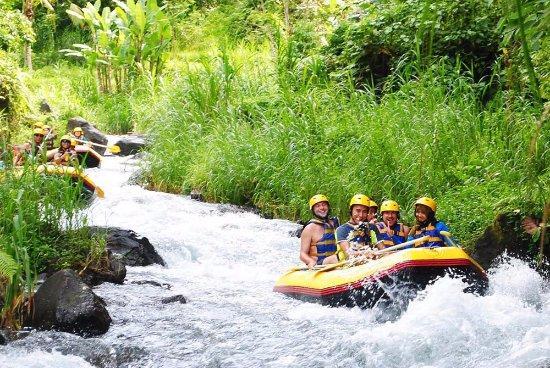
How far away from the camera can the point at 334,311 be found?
6.03 meters

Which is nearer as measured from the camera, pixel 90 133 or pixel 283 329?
pixel 283 329

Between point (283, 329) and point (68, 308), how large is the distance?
1526 mm

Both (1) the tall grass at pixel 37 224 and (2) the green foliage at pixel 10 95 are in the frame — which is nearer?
(1) the tall grass at pixel 37 224

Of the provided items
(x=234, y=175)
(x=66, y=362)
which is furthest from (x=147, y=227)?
(x=66, y=362)

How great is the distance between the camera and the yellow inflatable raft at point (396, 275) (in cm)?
555

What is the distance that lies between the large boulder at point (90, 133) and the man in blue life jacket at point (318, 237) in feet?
27.7

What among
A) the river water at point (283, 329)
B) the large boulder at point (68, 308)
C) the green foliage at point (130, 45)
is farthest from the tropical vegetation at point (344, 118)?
the green foliage at point (130, 45)

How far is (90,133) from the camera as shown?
14.8 meters

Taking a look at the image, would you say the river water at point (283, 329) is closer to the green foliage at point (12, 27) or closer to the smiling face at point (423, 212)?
the smiling face at point (423, 212)

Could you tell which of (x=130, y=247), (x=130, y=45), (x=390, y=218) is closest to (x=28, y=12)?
(x=130, y=45)

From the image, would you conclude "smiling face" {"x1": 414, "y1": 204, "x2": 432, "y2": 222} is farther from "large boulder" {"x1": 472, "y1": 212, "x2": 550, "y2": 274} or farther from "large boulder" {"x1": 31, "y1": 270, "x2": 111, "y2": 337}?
"large boulder" {"x1": 31, "y1": 270, "x2": 111, "y2": 337}

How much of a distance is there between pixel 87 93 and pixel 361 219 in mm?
12298

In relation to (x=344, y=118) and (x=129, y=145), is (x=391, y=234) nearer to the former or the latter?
(x=344, y=118)

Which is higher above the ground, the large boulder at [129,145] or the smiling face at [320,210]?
the large boulder at [129,145]
